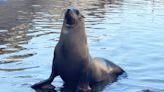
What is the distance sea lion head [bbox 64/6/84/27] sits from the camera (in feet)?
29.6

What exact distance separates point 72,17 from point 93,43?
5.33m

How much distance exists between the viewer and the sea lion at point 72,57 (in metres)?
9.07

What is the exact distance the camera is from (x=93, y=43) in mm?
14352

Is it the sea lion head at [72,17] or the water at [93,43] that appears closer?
the sea lion head at [72,17]

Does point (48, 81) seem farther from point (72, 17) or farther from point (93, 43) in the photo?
point (93, 43)

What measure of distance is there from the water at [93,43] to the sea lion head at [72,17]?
1238 mm

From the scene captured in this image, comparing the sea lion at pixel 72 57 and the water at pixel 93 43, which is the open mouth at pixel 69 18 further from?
the water at pixel 93 43

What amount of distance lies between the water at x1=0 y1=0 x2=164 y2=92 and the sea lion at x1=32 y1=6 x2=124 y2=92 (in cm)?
40

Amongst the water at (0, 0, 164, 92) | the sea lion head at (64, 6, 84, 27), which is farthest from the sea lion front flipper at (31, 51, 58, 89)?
the sea lion head at (64, 6, 84, 27)

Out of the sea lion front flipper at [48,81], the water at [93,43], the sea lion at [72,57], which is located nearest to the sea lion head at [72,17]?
the sea lion at [72,57]

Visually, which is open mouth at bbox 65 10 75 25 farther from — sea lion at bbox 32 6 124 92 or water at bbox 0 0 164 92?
water at bbox 0 0 164 92

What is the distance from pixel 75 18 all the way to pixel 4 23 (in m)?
8.78

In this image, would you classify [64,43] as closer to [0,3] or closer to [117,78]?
[117,78]

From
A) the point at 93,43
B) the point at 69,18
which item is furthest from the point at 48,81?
the point at 93,43
